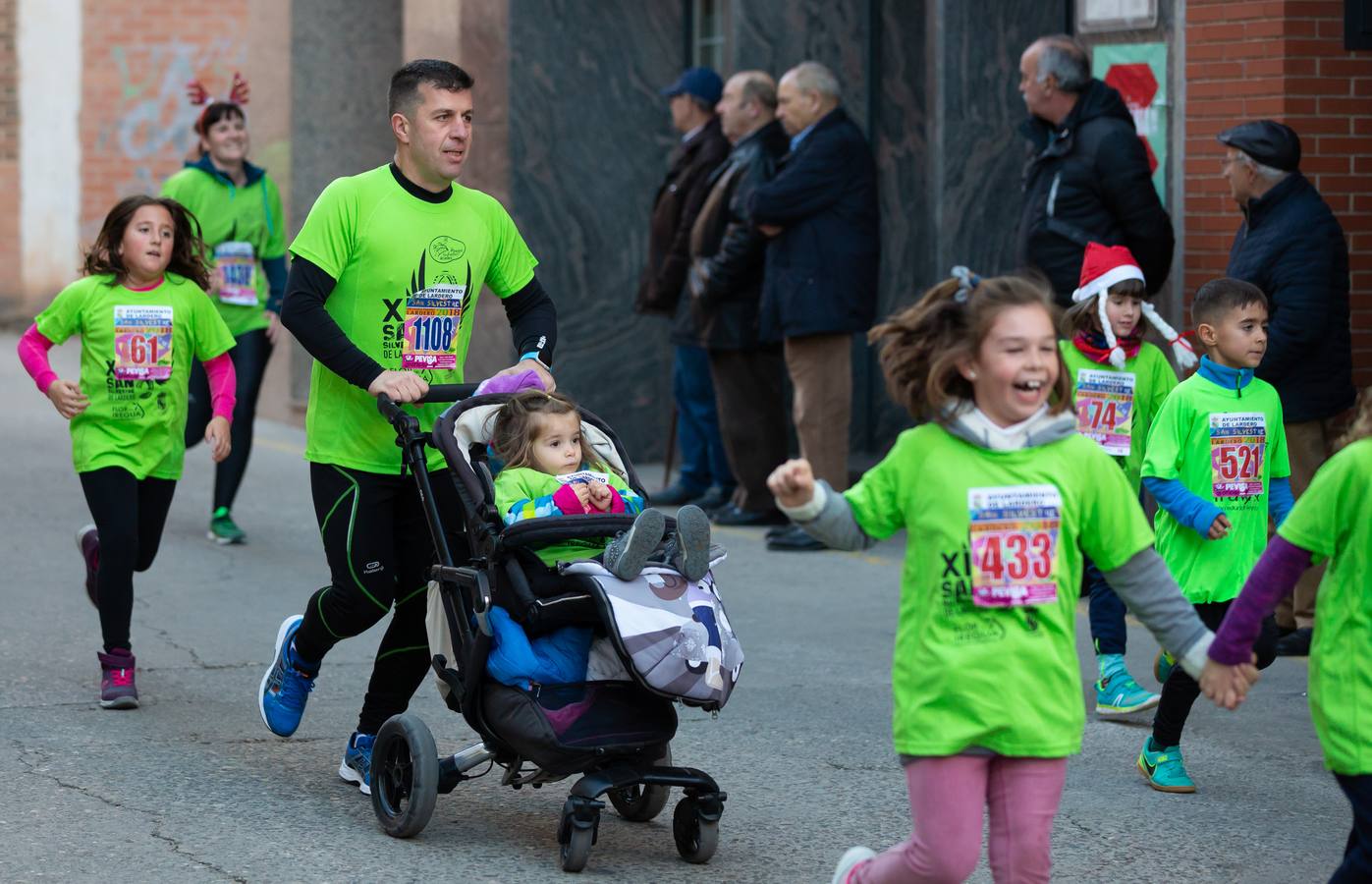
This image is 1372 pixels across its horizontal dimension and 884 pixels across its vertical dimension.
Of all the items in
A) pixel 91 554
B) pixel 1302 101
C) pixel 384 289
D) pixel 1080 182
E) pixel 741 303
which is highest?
pixel 1302 101

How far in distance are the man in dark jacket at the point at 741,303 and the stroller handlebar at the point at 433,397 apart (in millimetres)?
5431

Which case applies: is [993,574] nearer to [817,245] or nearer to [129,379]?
[129,379]

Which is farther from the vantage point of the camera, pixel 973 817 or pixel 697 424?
pixel 697 424

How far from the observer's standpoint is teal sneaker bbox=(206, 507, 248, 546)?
1066cm

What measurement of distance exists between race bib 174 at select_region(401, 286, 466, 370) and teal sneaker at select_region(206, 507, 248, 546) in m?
4.80

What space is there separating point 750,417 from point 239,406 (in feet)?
9.05

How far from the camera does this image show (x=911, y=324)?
179 inches

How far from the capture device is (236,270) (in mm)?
10758

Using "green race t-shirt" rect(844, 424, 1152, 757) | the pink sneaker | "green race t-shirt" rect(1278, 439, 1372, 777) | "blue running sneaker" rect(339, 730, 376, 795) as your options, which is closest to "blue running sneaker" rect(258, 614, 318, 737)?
"blue running sneaker" rect(339, 730, 376, 795)

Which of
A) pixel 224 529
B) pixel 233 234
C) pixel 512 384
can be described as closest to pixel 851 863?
pixel 512 384

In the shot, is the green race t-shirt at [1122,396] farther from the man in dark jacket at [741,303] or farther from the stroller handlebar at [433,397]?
the man in dark jacket at [741,303]

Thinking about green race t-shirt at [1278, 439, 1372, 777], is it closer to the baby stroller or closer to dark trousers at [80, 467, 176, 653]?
the baby stroller

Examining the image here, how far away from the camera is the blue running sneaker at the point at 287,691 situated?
6316 millimetres

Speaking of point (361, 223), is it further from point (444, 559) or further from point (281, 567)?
point (281, 567)
